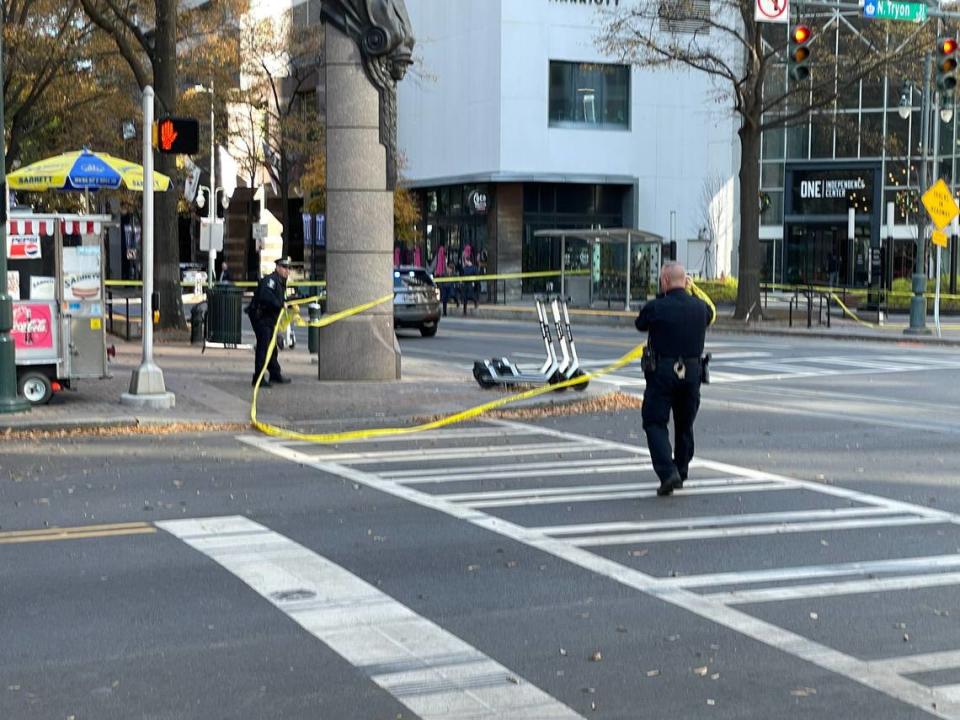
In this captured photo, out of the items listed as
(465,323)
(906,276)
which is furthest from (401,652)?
(906,276)

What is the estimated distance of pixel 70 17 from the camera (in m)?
38.5

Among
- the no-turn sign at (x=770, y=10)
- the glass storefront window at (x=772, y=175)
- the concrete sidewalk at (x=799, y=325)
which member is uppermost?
the no-turn sign at (x=770, y=10)

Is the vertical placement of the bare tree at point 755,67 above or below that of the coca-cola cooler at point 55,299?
above

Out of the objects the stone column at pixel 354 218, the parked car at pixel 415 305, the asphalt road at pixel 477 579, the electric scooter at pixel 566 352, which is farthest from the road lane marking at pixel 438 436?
the parked car at pixel 415 305

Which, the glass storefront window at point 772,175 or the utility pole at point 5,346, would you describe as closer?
the utility pole at point 5,346

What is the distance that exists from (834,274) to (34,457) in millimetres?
46983

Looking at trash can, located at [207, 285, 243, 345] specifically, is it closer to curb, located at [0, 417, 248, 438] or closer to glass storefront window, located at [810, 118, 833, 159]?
curb, located at [0, 417, 248, 438]

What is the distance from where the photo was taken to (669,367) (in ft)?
36.0

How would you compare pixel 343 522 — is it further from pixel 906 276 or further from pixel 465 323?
pixel 906 276

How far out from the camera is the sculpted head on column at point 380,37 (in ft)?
63.7

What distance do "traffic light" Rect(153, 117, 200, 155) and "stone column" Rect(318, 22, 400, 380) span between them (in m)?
3.15

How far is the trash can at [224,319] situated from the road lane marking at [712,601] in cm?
1365

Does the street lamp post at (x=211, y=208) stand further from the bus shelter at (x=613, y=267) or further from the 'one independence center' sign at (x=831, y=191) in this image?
the 'one independence center' sign at (x=831, y=191)

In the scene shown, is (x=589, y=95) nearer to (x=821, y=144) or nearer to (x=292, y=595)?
(x=821, y=144)
